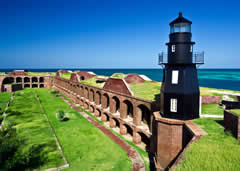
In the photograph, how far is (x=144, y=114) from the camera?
74.3 ft

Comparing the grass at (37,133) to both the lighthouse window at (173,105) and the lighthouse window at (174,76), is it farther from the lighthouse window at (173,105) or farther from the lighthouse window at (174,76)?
the lighthouse window at (174,76)

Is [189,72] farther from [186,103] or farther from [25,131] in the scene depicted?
[25,131]

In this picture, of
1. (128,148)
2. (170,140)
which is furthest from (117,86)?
(170,140)

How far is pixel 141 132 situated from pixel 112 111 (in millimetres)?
7620

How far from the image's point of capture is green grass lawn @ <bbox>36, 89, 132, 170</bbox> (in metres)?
17.5

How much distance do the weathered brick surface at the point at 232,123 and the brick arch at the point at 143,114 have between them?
10412 mm

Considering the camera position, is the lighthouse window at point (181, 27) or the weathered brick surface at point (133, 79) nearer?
the lighthouse window at point (181, 27)

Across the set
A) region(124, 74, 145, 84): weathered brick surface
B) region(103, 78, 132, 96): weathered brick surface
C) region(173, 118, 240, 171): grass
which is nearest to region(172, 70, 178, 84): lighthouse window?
region(173, 118, 240, 171): grass

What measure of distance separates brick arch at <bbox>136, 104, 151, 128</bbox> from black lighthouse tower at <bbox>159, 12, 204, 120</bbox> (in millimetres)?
7288

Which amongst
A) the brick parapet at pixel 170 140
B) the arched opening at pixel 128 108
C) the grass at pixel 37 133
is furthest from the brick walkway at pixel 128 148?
the grass at pixel 37 133

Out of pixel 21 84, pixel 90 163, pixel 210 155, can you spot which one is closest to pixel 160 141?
pixel 210 155

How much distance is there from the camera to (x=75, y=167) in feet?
55.6

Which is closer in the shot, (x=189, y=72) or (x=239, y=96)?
(x=189, y=72)

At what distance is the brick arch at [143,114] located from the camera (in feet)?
70.6
